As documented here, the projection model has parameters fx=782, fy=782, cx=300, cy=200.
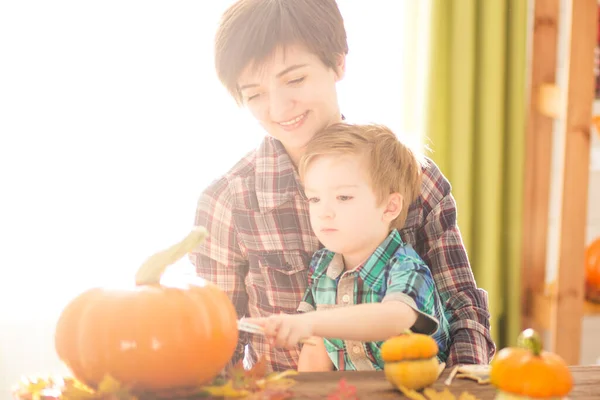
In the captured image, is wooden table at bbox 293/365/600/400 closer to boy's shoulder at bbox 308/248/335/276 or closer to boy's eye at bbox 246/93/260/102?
boy's shoulder at bbox 308/248/335/276

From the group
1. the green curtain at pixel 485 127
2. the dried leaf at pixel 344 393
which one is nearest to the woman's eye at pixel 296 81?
the dried leaf at pixel 344 393

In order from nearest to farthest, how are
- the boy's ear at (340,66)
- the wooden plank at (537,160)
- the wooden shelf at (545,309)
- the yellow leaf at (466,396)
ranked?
the yellow leaf at (466,396) < the boy's ear at (340,66) < the wooden shelf at (545,309) < the wooden plank at (537,160)

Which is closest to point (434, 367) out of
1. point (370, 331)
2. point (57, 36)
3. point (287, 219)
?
point (370, 331)

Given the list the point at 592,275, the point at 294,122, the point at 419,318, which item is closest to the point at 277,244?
the point at 294,122

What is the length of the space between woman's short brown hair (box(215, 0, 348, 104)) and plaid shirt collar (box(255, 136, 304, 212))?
135mm

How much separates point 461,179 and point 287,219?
1143 millimetres

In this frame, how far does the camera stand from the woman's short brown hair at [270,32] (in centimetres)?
114

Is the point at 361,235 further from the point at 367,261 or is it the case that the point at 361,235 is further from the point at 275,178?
the point at 275,178

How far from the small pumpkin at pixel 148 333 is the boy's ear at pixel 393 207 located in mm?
361

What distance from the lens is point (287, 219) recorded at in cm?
127

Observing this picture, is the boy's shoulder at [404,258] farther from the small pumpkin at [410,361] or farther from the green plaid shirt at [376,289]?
the small pumpkin at [410,361]

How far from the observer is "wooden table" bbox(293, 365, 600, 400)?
33.4 inches

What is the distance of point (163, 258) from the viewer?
804mm

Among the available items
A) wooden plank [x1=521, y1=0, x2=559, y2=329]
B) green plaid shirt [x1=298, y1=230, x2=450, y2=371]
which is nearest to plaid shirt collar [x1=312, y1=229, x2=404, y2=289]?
green plaid shirt [x1=298, y1=230, x2=450, y2=371]
